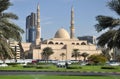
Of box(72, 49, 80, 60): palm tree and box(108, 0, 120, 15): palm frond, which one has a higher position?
box(72, 49, 80, 60): palm tree

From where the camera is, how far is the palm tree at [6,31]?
79.8 feet

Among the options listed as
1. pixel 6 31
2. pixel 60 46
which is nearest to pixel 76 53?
pixel 60 46

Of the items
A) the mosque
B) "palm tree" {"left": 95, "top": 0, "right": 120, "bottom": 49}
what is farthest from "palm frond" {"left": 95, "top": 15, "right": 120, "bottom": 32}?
the mosque

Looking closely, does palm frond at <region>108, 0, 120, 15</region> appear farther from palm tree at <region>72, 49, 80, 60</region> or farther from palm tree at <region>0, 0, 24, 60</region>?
palm tree at <region>72, 49, 80, 60</region>

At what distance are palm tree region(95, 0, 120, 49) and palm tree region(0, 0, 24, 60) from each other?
257 inches

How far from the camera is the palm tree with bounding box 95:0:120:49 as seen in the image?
25891 millimetres

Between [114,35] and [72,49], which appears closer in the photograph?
[114,35]

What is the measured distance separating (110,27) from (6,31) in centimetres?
852

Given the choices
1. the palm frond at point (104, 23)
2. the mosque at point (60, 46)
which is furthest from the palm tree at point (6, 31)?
Answer: the mosque at point (60, 46)

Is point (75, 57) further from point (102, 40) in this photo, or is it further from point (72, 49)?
point (102, 40)

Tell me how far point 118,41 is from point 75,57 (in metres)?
117

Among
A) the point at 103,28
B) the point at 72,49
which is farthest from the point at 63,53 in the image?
the point at 103,28

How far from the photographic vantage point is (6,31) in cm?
2477

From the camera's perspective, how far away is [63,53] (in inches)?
5655
